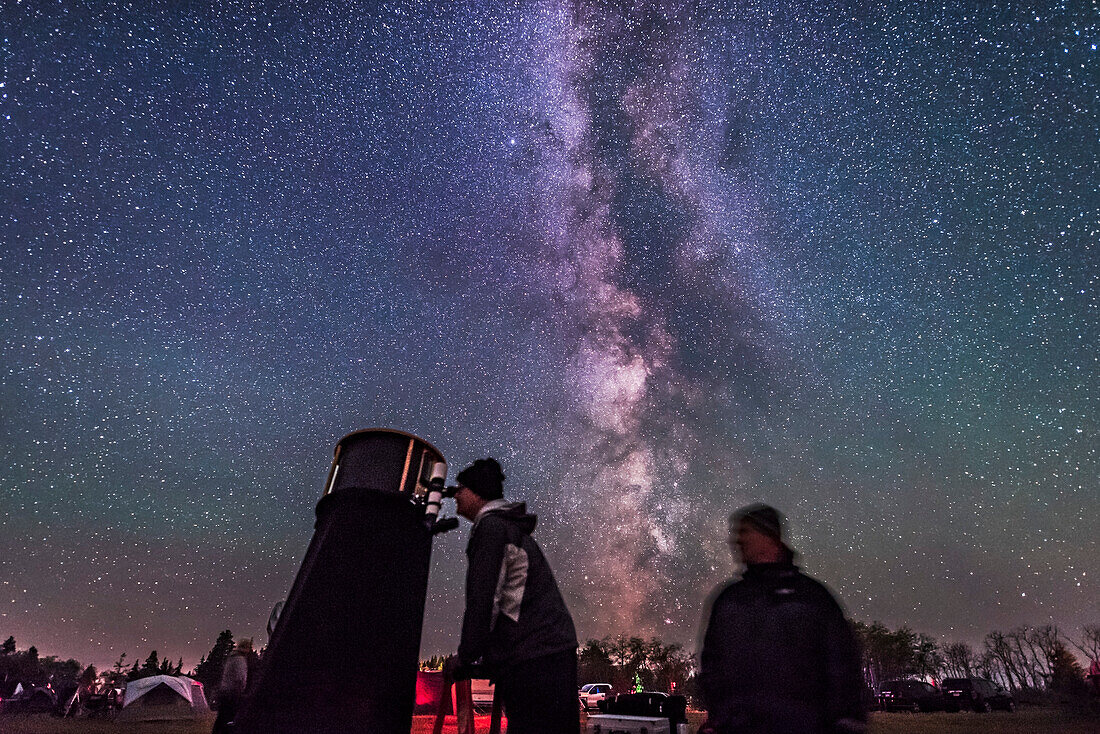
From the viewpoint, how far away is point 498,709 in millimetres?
2646

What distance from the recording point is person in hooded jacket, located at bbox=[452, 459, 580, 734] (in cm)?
254

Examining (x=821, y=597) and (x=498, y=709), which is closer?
(x=498, y=709)

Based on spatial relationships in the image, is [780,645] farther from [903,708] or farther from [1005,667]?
[1005,667]

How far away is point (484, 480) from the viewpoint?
3100 mm

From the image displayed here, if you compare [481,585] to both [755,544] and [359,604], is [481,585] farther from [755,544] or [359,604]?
[755,544]

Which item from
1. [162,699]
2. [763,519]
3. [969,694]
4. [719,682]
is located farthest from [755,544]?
[162,699]

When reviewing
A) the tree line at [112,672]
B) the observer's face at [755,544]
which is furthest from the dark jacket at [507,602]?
the tree line at [112,672]

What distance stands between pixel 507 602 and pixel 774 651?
1.27 metres

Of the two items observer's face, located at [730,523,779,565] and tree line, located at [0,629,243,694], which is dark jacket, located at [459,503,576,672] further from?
tree line, located at [0,629,243,694]

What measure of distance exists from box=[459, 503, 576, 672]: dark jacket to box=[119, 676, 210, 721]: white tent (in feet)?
112

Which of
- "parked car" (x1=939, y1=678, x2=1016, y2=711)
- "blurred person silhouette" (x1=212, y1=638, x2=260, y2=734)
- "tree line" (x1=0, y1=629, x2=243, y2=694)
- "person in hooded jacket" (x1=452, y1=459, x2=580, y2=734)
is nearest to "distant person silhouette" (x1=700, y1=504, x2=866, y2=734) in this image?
"person in hooded jacket" (x1=452, y1=459, x2=580, y2=734)

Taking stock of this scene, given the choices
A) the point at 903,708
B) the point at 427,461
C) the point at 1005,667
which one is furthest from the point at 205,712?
the point at 1005,667

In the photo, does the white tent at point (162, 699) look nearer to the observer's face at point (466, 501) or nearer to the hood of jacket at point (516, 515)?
the observer's face at point (466, 501)

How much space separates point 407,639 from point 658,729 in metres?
4.38
